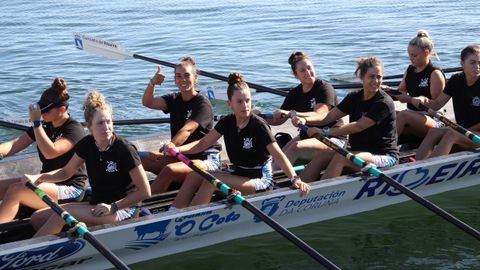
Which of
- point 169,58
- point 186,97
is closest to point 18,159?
point 186,97

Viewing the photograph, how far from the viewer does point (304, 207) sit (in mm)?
6910

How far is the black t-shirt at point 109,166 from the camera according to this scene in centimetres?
586

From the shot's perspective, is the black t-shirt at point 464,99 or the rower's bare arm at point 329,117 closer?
the rower's bare arm at point 329,117

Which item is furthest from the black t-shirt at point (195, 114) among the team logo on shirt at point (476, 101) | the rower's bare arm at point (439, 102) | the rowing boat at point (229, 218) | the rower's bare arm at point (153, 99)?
the team logo on shirt at point (476, 101)

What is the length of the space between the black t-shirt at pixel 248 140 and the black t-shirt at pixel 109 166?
96 cm

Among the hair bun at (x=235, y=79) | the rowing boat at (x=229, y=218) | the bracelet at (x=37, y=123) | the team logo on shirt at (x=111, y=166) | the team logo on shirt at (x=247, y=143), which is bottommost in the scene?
the rowing boat at (x=229, y=218)

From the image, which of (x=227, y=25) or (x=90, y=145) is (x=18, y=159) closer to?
(x=90, y=145)

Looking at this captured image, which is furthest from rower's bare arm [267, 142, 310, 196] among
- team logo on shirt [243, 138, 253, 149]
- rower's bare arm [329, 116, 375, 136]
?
rower's bare arm [329, 116, 375, 136]

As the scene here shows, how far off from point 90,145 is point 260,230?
176 centimetres

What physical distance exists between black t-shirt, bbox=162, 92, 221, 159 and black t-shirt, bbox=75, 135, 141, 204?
51.4 inches

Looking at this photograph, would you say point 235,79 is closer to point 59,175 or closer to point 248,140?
point 248,140

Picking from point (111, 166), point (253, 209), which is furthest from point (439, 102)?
point (111, 166)

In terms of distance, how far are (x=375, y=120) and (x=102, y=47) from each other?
4.59m

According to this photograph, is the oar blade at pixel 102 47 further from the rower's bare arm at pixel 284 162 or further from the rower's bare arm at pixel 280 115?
the rower's bare arm at pixel 284 162
